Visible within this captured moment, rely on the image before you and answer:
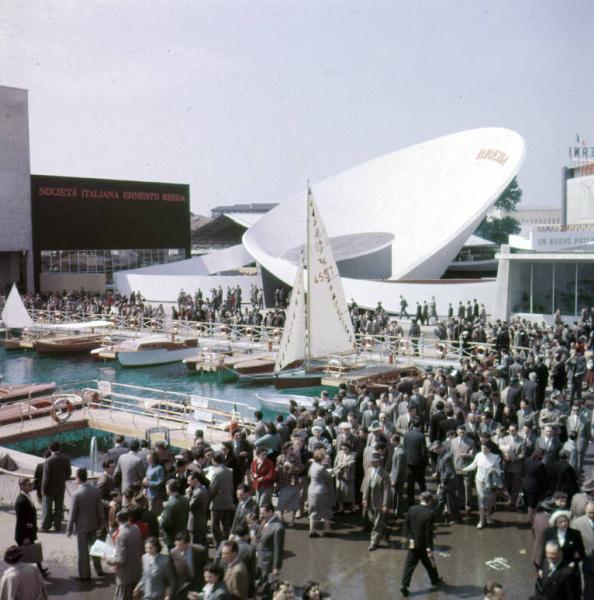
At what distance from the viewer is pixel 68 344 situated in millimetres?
37812

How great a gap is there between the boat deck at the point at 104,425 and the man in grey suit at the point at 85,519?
292 inches

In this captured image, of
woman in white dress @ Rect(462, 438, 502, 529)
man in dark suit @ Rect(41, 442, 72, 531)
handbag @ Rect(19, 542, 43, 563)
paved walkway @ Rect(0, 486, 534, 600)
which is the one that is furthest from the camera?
man in dark suit @ Rect(41, 442, 72, 531)

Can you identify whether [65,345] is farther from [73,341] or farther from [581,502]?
[581,502]

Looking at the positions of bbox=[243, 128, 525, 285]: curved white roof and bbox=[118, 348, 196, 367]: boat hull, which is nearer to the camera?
bbox=[118, 348, 196, 367]: boat hull

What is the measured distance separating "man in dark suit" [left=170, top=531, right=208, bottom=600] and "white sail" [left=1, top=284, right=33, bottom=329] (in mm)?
34182

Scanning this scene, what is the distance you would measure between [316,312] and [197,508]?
14.4 meters

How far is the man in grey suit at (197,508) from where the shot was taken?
981 cm

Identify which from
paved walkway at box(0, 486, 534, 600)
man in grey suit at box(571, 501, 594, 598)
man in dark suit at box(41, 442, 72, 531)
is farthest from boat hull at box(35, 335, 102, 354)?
man in grey suit at box(571, 501, 594, 598)

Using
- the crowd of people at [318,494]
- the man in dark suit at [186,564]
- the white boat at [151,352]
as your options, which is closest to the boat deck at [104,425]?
the crowd of people at [318,494]

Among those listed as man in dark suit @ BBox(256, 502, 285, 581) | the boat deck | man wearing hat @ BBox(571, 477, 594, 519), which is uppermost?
man wearing hat @ BBox(571, 477, 594, 519)

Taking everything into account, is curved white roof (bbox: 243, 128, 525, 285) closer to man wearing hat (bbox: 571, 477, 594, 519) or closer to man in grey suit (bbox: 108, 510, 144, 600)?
man wearing hat (bbox: 571, 477, 594, 519)

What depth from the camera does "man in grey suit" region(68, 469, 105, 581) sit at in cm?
980

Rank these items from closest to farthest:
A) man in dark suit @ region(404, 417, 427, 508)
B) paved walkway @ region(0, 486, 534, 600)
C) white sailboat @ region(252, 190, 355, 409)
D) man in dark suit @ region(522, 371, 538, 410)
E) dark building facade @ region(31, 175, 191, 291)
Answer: paved walkway @ region(0, 486, 534, 600) → man in dark suit @ region(404, 417, 427, 508) → man in dark suit @ region(522, 371, 538, 410) → white sailboat @ region(252, 190, 355, 409) → dark building facade @ region(31, 175, 191, 291)

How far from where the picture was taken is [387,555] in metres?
10.3
